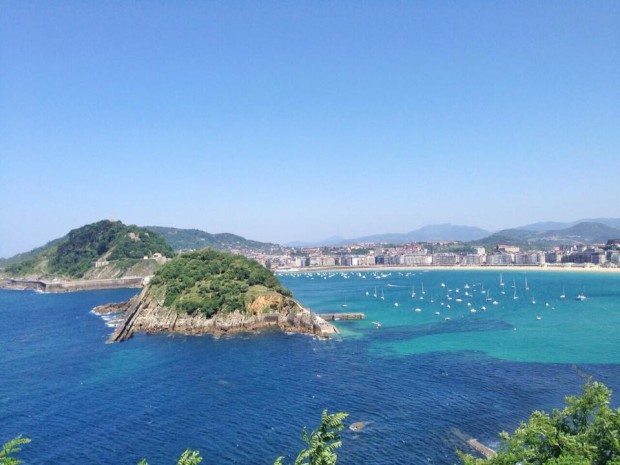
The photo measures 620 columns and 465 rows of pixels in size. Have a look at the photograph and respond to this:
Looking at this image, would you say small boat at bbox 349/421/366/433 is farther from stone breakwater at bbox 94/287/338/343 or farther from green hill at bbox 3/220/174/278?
green hill at bbox 3/220/174/278

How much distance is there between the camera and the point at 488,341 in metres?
67.2

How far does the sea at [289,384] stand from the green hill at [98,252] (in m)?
80.5

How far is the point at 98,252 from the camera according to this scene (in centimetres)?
17862

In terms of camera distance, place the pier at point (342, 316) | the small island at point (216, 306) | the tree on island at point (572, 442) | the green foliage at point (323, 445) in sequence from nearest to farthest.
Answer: the green foliage at point (323, 445), the tree on island at point (572, 442), the small island at point (216, 306), the pier at point (342, 316)

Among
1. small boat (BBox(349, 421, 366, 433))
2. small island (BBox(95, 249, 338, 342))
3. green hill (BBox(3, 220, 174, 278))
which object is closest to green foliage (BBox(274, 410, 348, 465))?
small boat (BBox(349, 421, 366, 433))

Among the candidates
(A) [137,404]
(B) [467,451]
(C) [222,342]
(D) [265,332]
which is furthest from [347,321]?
(B) [467,451]

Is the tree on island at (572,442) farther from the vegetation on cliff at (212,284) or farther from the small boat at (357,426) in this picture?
the vegetation on cliff at (212,284)

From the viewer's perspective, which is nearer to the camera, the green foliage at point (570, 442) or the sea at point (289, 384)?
the green foliage at point (570, 442)

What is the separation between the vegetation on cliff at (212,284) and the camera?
8100 centimetres

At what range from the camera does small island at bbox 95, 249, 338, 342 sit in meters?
76.7

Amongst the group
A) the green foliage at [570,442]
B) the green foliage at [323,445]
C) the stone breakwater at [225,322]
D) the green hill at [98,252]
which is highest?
the green hill at [98,252]

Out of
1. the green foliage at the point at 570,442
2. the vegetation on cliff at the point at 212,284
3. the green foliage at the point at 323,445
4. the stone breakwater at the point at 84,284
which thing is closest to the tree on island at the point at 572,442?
the green foliage at the point at 570,442

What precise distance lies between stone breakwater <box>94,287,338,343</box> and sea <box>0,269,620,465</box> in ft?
11.9

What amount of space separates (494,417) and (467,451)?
7026 millimetres
